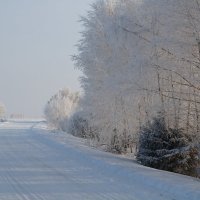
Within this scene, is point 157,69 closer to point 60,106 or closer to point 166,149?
point 166,149

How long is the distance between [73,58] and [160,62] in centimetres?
1627

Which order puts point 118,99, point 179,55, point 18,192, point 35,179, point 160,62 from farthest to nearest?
1. point 118,99
2. point 160,62
3. point 179,55
4. point 35,179
5. point 18,192

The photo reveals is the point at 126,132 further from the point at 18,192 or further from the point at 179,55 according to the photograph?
the point at 18,192

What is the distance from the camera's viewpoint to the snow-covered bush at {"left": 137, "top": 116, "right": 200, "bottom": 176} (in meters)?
21.1

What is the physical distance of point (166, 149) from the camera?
2103 centimetres

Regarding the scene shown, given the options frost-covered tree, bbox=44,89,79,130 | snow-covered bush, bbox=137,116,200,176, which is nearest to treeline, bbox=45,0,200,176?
snow-covered bush, bbox=137,116,200,176

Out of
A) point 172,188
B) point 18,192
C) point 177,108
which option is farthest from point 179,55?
point 18,192

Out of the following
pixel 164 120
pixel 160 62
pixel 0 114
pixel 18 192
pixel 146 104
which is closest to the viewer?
pixel 18 192

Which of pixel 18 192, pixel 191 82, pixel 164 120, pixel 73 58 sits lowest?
pixel 18 192

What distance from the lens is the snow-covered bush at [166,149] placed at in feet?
69.2

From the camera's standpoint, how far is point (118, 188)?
504 inches

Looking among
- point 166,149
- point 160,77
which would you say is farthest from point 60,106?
point 166,149

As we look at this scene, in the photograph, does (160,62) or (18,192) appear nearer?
(18,192)

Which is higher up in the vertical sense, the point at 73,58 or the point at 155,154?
the point at 73,58
